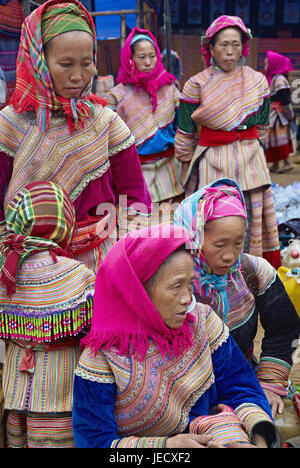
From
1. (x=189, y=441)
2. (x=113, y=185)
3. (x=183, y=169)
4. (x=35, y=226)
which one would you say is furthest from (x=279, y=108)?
(x=189, y=441)

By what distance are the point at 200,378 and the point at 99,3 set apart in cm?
675

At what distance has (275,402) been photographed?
2449 mm

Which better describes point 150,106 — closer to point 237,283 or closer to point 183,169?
point 183,169

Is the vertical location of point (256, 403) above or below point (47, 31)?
below

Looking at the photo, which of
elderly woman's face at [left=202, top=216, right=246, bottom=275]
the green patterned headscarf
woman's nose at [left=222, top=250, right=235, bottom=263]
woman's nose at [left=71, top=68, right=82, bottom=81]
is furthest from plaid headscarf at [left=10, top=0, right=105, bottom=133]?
woman's nose at [left=222, top=250, right=235, bottom=263]

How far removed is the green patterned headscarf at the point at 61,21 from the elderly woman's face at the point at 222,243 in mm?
1032

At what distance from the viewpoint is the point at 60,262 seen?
2.22 meters

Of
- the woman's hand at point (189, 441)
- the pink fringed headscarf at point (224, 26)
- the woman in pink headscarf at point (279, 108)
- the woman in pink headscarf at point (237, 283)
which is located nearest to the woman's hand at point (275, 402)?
the woman in pink headscarf at point (237, 283)

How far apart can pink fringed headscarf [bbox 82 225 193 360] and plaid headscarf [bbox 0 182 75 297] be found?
1.37 feet

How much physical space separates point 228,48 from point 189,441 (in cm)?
335

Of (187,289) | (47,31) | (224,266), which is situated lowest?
(224,266)

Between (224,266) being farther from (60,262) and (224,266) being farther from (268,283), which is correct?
(60,262)

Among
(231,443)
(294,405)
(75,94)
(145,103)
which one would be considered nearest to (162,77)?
(145,103)

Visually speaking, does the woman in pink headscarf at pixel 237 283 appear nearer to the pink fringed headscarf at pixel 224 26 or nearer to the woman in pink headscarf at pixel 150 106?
the pink fringed headscarf at pixel 224 26
